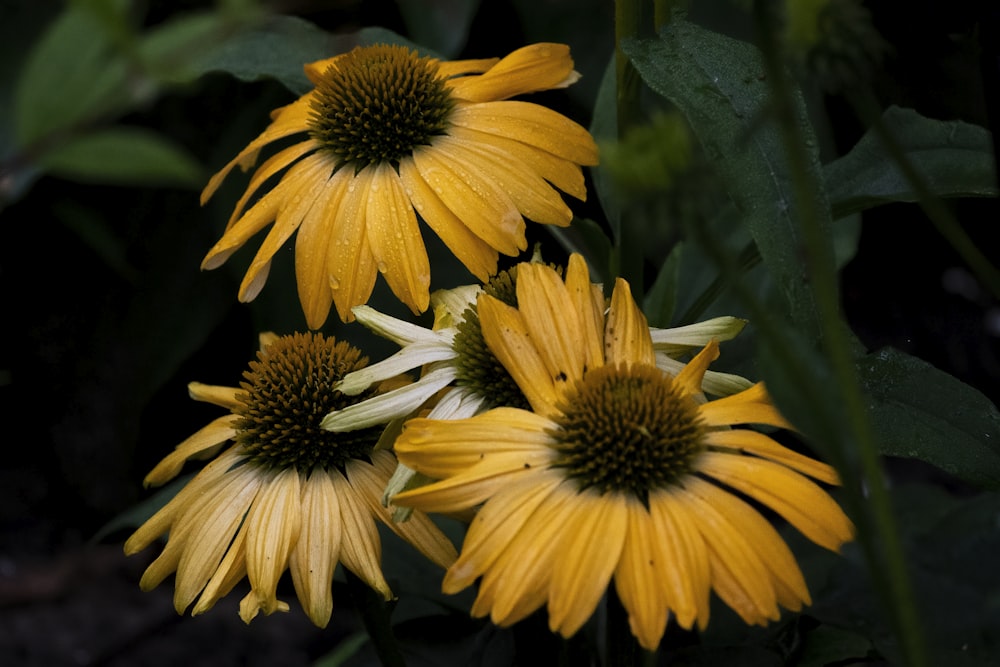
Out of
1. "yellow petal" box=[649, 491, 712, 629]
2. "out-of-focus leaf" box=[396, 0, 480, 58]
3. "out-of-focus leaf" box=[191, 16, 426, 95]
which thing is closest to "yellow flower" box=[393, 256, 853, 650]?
"yellow petal" box=[649, 491, 712, 629]

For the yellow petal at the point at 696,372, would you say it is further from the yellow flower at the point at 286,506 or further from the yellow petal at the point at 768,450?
the yellow flower at the point at 286,506

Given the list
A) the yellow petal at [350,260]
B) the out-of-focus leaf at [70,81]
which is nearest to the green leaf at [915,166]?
the yellow petal at [350,260]

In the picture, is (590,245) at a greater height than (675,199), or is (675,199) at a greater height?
(590,245)

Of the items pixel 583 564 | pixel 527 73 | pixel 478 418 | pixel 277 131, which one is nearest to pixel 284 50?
pixel 277 131

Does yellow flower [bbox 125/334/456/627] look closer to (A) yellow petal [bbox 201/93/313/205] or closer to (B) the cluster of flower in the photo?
(B) the cluster of flower

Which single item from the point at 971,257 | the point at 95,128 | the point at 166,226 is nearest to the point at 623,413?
the point at 971,257

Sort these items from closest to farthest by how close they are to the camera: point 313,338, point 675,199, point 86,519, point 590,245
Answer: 1. point 675,199
2. point 313,338
3. point 590,245
4. point 86,519

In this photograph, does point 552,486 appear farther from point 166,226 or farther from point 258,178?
point 166,226
